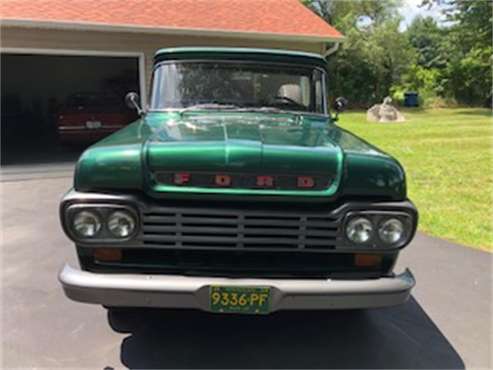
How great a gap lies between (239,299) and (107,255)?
82 cm

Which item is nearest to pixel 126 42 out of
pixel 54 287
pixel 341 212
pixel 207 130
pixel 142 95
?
pixel 142 95

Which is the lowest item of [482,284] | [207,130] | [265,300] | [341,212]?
[482,284]

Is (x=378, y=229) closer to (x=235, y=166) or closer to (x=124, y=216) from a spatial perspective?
(x=235, y=166)

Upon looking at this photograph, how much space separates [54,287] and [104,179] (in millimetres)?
2092

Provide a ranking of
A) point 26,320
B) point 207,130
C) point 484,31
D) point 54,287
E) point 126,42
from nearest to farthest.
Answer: point 207,130
point 26,320
point 54,287
point 126,42
point 484,31

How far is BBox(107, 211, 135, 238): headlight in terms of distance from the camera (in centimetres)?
275

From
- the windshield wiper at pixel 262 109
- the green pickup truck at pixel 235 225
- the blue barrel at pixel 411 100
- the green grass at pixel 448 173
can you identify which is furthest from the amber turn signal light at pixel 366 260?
the blue barrel at pixel 411 100

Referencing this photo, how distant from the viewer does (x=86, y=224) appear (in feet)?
9.18

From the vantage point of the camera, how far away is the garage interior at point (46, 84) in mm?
17641

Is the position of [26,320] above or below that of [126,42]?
below

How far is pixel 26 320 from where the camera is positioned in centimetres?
373

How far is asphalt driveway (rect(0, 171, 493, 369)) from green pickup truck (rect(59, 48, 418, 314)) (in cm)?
58

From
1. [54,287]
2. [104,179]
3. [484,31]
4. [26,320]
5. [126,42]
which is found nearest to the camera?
[104,179]

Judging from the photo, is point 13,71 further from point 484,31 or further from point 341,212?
point 484,31
